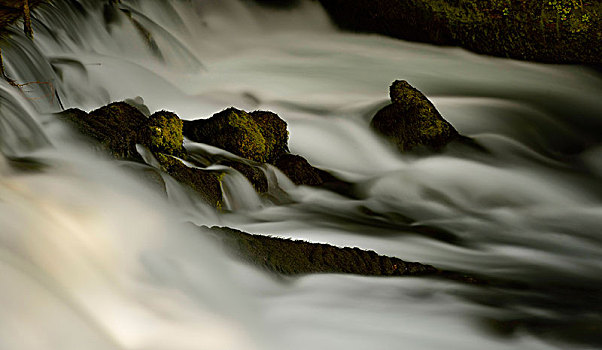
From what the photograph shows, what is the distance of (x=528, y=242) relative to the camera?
5148 mm

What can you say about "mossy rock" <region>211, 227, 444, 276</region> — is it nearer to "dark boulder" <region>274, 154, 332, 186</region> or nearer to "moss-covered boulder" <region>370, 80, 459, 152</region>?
"dark boulder" <region>274, 154, 332, 186</region>

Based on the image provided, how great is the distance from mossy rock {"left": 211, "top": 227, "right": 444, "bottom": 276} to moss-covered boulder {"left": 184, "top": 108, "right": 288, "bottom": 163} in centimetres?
156

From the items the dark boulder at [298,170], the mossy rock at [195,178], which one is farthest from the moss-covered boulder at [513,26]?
the mossy rock at [195,178]

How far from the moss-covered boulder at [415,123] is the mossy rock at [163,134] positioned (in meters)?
2.24

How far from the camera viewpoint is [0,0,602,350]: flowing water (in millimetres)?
3055

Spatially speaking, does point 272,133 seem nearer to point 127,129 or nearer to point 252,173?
point 252,173

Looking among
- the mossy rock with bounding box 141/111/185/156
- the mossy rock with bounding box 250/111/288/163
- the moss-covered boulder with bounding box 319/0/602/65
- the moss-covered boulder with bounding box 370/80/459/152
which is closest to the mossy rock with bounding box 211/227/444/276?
the mossy rock with bounding box 141/111/185/156

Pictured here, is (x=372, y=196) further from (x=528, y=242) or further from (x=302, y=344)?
(x=302, y=344)

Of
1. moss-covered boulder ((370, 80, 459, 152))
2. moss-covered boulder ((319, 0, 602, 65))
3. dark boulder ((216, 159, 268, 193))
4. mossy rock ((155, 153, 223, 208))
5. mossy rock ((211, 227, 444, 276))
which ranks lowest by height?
mossy rock ((211, 227, 444, 276))

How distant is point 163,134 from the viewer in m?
4.84

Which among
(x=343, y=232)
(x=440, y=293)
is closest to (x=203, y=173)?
(x=343, y=232)

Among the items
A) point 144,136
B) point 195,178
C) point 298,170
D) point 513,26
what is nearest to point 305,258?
point 195,178

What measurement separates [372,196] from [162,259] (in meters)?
2.65

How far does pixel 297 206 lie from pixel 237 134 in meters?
0.60
